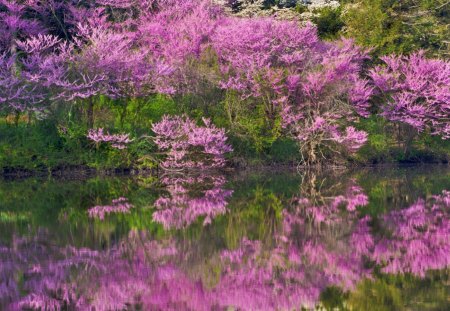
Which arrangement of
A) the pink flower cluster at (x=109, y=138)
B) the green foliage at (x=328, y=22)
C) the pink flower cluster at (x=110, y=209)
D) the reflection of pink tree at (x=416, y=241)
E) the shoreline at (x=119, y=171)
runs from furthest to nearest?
the green foliage at (x=328, y=22) < the shoreline at (x=119, y=171) < the pink flower cluster at (x=109, y=138) < the pink flower cluster at (x=110, y=209) < the reflection of pink tree at (x=416, y=241)

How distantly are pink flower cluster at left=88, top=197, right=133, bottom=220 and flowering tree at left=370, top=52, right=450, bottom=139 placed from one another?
15177 mm

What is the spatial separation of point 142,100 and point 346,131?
6986mm

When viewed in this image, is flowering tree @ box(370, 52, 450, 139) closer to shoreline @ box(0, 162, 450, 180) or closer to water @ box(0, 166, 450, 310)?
shoreline @ box(0, 162, 450, 180)

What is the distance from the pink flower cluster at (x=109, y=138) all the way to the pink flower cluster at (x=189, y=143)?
971 mm

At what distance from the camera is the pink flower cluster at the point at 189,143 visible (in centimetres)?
2536

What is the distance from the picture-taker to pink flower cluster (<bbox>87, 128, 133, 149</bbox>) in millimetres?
25172

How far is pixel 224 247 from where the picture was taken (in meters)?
13.4

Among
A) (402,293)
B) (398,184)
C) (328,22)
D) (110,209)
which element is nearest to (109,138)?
(110,209)

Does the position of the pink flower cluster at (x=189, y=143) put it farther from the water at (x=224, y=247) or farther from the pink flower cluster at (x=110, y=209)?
the pink flower cluster at (x=110, y=209)

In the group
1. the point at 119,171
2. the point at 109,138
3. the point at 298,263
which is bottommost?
the point at 298,263

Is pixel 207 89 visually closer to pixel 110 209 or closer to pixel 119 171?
pixel 119 171

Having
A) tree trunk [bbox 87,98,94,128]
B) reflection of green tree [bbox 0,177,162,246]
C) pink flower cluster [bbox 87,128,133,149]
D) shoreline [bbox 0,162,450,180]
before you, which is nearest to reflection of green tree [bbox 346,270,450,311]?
reflection of green tree [bbox 0,177,162,246]

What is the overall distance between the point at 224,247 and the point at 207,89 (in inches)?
600

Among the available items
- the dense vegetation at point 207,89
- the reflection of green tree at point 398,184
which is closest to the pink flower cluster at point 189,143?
the dense vegetation at point 207,89
